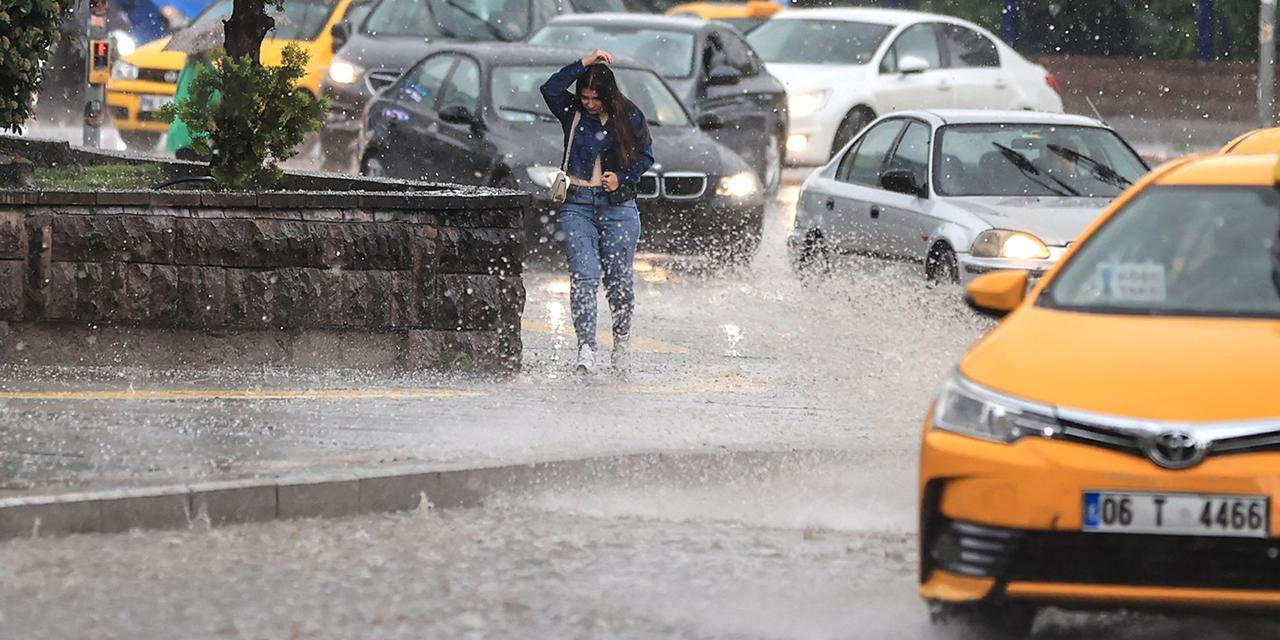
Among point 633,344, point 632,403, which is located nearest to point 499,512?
point 632,403

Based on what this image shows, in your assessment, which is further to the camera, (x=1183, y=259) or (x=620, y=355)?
(x=620, y=355)

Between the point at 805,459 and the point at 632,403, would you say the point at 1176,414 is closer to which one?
the point at 805,459

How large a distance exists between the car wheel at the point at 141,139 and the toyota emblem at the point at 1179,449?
22.3 meters

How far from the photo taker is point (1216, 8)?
4159 centimetres

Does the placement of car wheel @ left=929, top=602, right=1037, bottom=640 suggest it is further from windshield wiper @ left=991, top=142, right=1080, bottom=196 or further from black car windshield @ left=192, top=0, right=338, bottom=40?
black car windshield @ left=192, top=0, right=338, bottom=40

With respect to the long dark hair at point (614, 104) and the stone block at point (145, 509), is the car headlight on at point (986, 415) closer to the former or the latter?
the stone block at point (145, 509)

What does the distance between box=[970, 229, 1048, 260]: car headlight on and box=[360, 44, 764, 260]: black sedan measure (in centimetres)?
411

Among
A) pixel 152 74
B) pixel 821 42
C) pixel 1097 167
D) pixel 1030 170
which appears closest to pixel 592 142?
pixel 1030 170

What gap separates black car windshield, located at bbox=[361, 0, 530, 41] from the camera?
1019 inches

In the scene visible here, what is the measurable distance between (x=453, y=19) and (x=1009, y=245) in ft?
42.0

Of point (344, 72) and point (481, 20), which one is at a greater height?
point (481, 20)

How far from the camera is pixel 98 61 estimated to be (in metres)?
23.4

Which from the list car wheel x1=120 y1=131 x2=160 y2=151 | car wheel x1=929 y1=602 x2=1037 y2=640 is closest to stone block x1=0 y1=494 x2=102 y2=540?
car wheel x1=929 y1=602 x2=1037 y2=640

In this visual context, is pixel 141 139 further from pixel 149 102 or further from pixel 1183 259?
pixel 1183 259
